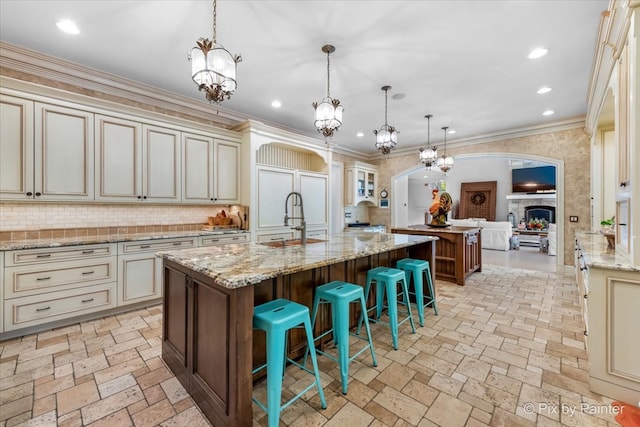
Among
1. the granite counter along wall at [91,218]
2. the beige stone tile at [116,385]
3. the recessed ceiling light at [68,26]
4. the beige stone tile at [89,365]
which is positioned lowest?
the beige stone tile at [116,385]

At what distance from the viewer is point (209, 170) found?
4238 mm

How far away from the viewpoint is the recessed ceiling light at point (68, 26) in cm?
244

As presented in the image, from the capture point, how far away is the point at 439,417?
1651 mm

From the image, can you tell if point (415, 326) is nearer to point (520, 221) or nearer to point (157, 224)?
point (157, 224)

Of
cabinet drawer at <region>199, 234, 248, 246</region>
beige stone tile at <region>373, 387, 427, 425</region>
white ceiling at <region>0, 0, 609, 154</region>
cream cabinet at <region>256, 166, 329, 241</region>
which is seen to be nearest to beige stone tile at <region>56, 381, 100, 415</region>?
beige stone tile at <region>373, 387, 427, 425</region>

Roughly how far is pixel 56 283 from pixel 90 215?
37.4 inches

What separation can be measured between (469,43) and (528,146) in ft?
13.1

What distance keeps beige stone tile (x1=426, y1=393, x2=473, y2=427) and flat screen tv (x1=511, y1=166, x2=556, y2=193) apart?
11.7m

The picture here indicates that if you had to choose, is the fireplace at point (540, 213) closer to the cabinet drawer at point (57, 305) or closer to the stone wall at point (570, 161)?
the stone wall at point (570, 161)

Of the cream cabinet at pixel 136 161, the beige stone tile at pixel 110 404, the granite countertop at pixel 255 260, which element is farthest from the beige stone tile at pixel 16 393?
the cream cabinet at pixel 136 161

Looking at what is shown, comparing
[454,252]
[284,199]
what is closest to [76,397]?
[284,199]

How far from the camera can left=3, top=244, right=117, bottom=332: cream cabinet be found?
2.63m

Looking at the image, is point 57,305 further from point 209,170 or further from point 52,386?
point 209,170

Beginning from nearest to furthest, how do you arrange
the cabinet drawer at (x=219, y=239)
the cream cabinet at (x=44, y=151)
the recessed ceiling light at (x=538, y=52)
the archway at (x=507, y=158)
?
the cream cabinet at (x=44, y=151) → the recessed ceiling light at (x=538, y=52) → the cabinet drawer at (x=219, y=239) → the archway at (x=507, y=158)
